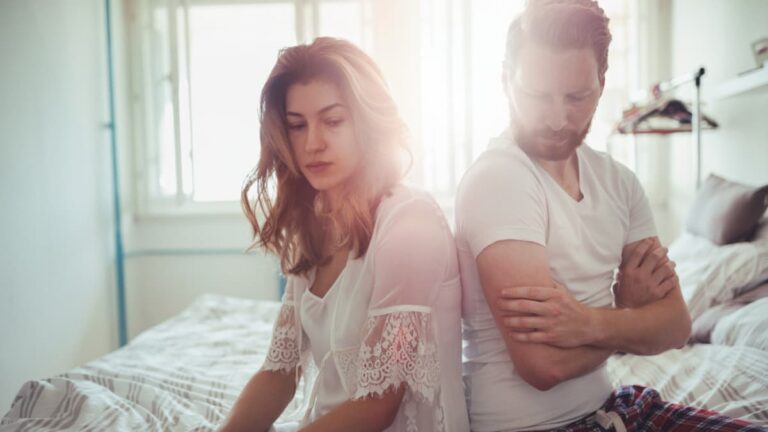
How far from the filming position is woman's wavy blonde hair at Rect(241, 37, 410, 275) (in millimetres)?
949

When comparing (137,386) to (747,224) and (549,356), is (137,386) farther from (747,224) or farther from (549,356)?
(747,224)

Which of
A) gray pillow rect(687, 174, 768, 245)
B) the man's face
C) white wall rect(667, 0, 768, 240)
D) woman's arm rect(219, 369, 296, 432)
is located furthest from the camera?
white wall rect(667, 0, 768, 240)

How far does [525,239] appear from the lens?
0.82m

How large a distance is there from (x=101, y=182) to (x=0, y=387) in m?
1.22

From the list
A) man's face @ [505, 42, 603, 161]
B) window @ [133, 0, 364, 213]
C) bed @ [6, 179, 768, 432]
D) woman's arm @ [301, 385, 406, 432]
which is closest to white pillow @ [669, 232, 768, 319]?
bed @ [6, 179, 768, 432]

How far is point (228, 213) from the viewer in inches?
131

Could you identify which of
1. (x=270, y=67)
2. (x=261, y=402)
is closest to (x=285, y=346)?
(x=261, y=402)

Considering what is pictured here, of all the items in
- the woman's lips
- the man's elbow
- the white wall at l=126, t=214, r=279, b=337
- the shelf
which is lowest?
the white wall at l=126, t=214, r=279, b=337

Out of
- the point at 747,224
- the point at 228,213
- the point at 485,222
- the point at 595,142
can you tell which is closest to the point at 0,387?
the point at 228,213

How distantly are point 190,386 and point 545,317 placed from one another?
102cm

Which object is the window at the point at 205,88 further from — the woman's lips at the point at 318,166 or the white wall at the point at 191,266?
the woman's lips at the point at 318,166

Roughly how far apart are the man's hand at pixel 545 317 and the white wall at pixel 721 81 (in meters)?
1.64

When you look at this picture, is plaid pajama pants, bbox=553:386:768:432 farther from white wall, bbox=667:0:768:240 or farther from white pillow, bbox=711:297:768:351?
white wall, bbox=667:0:768:240

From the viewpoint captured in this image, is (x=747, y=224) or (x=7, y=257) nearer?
(x=747, y=224)
